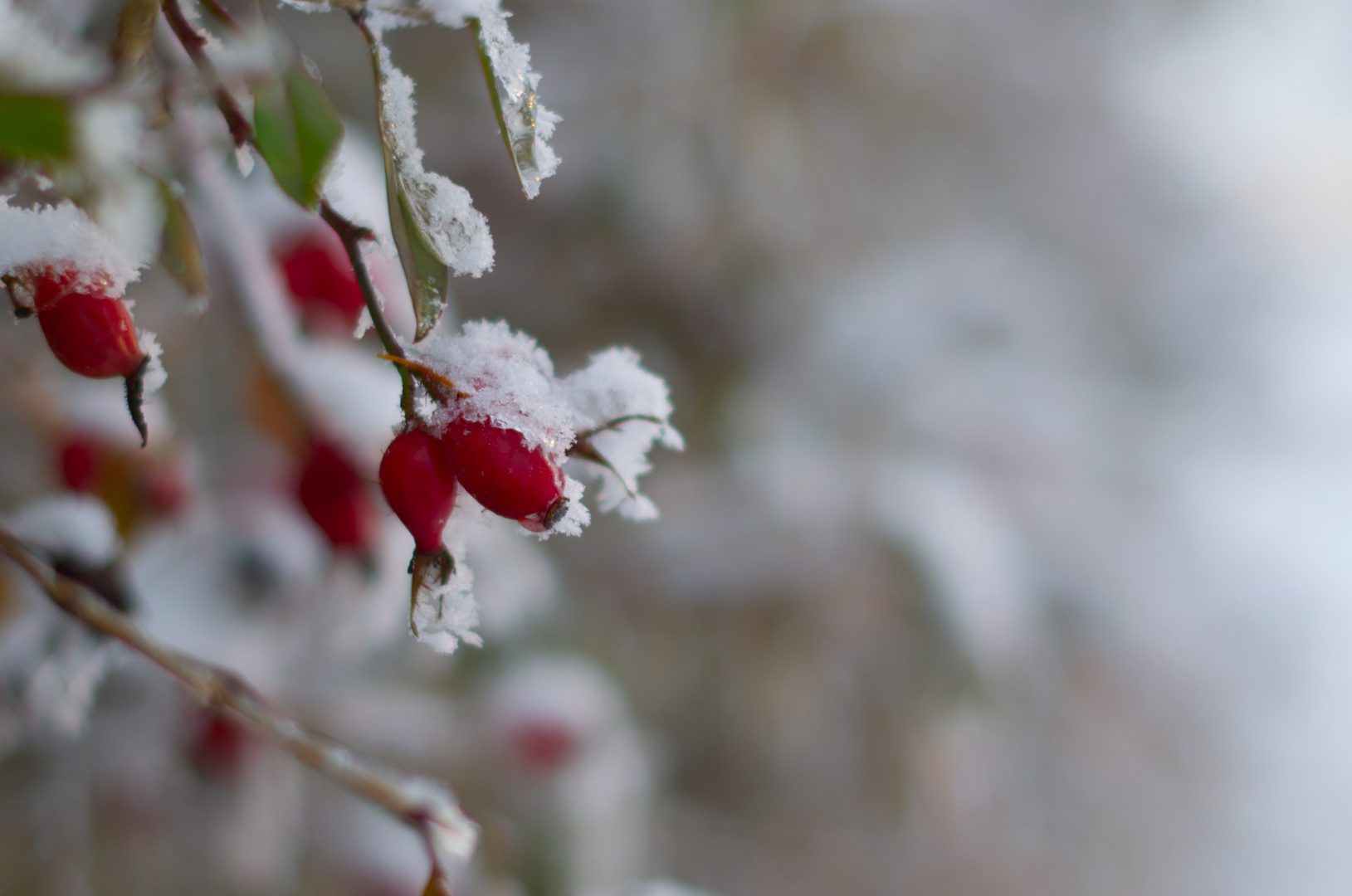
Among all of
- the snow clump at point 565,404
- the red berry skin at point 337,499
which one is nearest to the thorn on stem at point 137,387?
the snow clump at point 565,404

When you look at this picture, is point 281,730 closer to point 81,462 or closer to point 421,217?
point 421,217

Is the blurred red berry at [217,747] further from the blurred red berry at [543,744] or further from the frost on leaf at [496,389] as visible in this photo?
the frost on leaf at [496,389]

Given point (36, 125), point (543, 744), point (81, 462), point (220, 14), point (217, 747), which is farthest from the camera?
point (543, 744)

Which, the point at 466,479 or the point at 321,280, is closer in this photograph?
the point at 466,479

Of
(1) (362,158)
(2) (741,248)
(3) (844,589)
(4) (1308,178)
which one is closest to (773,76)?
(2) (741,248)

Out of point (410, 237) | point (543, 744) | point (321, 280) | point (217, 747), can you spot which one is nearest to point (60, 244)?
point (410, 237)

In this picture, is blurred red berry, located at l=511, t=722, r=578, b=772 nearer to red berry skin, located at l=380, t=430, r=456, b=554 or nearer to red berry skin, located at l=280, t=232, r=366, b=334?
red berry skin, located at l=280, t=232, r=366, b=334

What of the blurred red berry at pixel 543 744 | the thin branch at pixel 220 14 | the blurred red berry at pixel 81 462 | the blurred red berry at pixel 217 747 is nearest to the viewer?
the thin branch at pixel 220 14
